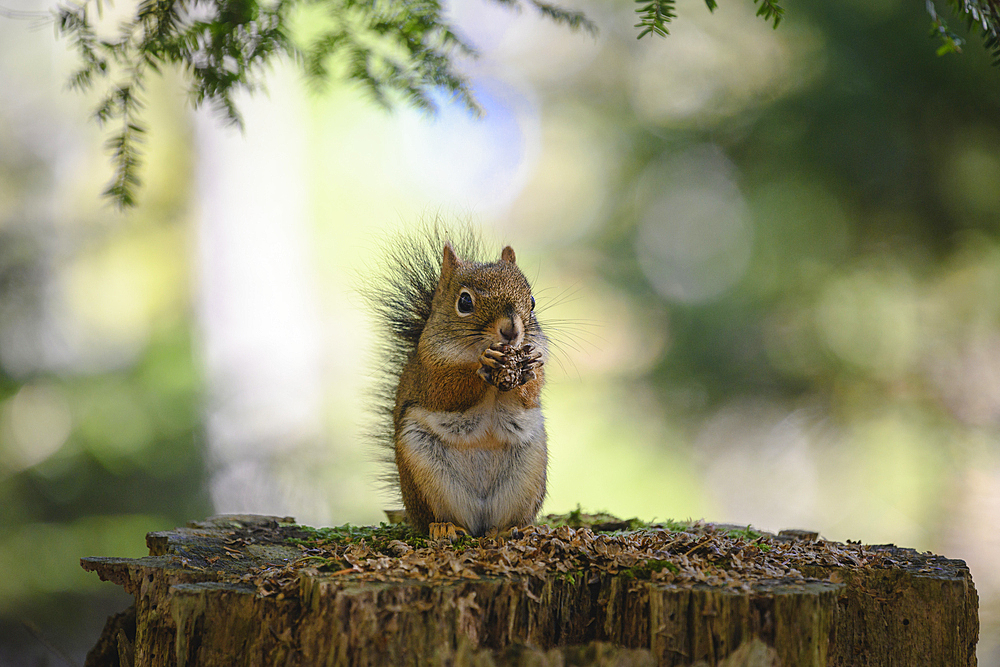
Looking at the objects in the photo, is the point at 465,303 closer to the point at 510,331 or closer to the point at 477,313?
the point at 477,313

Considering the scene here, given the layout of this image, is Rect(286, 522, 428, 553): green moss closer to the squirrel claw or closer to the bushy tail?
the squirrel claw

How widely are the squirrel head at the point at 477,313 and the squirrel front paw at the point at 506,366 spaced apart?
0.05 m

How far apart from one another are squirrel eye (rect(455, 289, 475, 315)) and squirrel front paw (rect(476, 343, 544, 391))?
143 mm

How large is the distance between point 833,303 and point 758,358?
20.1 inches

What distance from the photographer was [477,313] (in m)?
1.82

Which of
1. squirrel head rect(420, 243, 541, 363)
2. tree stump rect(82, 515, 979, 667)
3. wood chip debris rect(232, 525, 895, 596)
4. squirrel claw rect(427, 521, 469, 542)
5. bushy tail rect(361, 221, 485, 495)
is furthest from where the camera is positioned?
bushy tail rect(361, 221, 485, 495)

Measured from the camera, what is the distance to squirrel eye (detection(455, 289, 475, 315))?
184 centimetres

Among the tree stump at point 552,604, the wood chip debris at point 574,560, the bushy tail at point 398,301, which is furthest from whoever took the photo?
the bushy tail at point 398,301

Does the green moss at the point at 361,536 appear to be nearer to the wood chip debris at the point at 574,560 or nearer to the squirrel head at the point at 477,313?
the wood chip debris at the point at 574,560

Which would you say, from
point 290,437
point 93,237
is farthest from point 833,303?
point 93,237

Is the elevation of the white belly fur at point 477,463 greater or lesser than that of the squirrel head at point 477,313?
lesser

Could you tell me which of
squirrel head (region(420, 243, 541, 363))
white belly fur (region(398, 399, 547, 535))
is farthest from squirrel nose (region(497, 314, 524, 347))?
white belly fur (region(398, 399, 547, 535))

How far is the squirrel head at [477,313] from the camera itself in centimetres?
179

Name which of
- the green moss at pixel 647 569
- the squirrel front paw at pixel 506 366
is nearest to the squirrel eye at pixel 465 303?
the squirrel front paw at pixel 506 366
